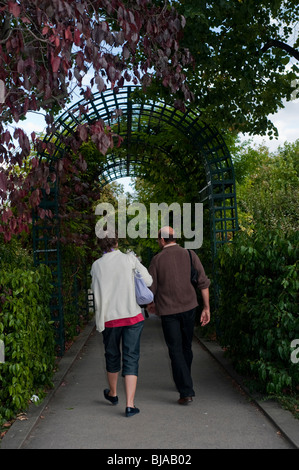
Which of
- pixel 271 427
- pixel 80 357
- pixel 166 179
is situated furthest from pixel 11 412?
pixel 166 179

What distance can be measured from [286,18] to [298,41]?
942 mm

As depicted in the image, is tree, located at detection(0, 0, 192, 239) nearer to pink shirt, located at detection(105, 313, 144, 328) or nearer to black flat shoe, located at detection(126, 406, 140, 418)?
pink shirt, located at detection(105, 313, 144, 328)

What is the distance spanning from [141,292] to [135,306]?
0.53ft

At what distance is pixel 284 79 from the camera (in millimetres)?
11562

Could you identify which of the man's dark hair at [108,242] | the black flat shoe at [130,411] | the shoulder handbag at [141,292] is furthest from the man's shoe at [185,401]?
the man's dark hair at [108,242]

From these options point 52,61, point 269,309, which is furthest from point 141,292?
point 52,61

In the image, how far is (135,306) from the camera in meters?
5.84

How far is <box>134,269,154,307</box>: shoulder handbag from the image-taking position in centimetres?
581

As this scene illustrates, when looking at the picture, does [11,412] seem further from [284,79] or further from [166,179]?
[166,179]

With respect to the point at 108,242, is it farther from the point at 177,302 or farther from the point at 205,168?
the point at 205,168

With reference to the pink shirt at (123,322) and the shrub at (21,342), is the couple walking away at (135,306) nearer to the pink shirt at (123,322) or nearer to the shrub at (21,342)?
the pink shirt at (123,322)

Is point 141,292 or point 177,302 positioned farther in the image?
point 177,302

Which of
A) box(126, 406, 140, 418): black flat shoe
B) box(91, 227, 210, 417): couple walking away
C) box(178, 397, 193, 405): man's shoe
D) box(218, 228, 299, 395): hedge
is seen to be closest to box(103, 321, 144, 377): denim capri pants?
box(91, 227, 210, 417): couple walking away

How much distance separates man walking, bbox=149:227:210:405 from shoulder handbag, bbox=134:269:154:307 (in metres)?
0.49
